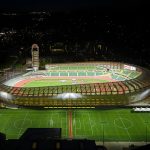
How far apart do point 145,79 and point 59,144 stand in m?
29.1

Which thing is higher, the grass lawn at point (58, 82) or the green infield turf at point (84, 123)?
the grass lawn at point (58, 82)

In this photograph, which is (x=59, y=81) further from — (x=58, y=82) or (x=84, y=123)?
(x=84, y=123)

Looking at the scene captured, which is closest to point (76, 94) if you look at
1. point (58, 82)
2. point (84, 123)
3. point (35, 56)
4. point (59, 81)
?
point (84, 123)

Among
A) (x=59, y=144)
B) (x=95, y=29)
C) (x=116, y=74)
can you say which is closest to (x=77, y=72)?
(x=116, y=74)

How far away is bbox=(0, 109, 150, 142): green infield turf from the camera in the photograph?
1248 inches

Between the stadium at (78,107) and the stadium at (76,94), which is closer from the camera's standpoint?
the stadium at (78,107)

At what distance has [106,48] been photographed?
294 ft

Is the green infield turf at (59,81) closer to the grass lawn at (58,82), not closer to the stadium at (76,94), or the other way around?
the grass lawn at (58,82)

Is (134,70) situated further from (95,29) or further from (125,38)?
(95,29)

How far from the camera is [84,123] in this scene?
34.9m

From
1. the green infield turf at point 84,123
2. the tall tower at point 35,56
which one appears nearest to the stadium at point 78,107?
the green infield turf at point 84,123

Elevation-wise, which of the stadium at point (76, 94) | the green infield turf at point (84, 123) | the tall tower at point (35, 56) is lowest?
the green infield turf at point (84, 123)

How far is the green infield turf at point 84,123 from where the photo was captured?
3170 cm

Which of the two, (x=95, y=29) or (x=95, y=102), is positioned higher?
(x=95, y=29)
